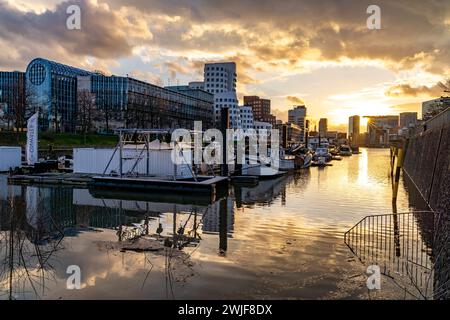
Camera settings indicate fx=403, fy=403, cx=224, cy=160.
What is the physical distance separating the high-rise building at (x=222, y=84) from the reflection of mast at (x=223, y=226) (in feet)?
484

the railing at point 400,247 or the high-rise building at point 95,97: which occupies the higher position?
the high-rise building at point 95,97

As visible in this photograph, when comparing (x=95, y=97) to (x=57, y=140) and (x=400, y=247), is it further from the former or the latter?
(x=400, y=247)

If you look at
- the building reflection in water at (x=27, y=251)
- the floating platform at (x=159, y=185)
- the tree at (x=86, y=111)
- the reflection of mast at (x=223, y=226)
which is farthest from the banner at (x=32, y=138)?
the tree at (x=86, y=111)

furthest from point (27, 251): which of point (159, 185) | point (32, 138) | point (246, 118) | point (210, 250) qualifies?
point (246, 118)

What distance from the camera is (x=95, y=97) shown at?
104 meters

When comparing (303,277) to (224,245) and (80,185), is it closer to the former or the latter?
(224,245)

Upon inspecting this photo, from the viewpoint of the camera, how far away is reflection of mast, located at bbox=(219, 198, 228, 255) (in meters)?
16.2

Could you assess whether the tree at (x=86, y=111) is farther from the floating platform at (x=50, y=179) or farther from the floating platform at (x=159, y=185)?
the floating platform at (x=159, y=185)

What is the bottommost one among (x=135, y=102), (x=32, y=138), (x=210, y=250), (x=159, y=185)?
(x=210, y=250)

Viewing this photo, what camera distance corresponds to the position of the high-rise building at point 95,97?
93875 mm

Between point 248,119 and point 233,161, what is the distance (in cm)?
14175

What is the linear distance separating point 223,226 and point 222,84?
565 feet

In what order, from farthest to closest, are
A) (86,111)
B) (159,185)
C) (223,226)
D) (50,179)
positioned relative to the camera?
(86,111) < (50,179) < (159,185) < (223,226)

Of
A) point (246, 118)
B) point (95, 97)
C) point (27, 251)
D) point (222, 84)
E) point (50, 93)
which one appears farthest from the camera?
point (222, 84)
